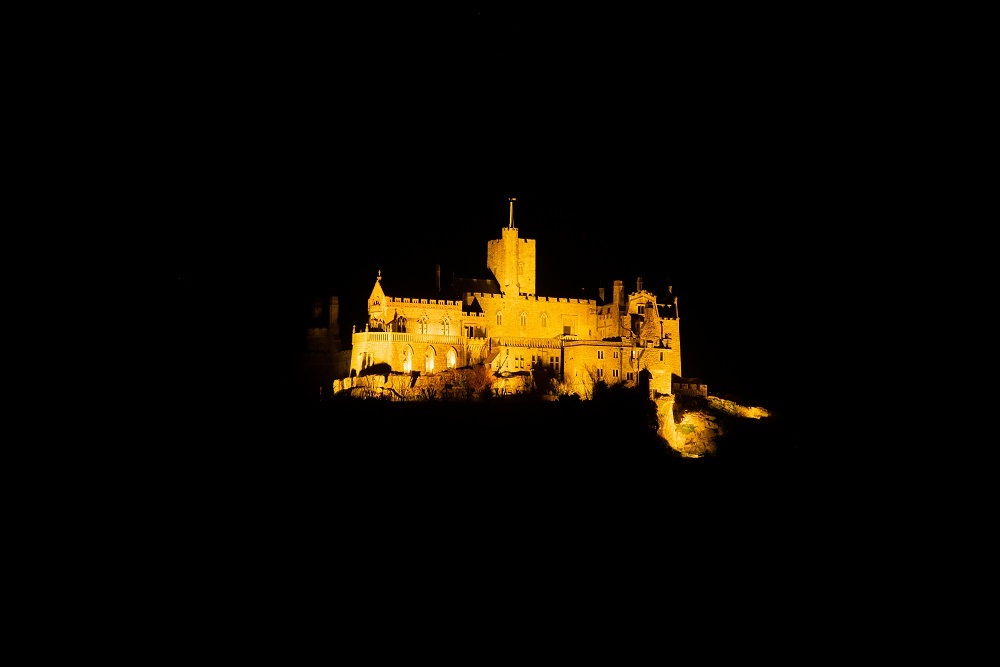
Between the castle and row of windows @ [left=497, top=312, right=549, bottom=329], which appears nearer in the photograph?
the castle

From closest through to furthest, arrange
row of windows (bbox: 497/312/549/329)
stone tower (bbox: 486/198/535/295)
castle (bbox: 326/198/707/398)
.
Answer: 1. castle (bbox: 326/198/707/398)
2. row of windows (bbox: 497/312/549/329)
3. stone tower (bbox: 486/198/535/295)

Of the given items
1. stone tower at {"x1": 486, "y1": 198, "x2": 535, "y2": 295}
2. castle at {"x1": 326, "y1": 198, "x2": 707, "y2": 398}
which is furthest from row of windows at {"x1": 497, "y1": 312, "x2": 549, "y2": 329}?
stone tower at {"x1": 486, "y1": 198, "x2": 535, "y2": 295}

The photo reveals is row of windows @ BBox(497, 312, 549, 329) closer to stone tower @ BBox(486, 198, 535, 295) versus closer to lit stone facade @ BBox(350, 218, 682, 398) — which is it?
lit stone facade @ BBox(350, 218, 682, 398)

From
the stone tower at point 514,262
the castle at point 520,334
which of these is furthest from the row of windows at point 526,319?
the stone tower at point 514,262

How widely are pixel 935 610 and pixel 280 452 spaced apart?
3045 cm

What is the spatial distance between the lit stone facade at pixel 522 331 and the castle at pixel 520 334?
0.15ft

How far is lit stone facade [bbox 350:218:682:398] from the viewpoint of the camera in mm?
54156

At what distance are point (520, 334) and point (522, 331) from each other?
0.18 meters

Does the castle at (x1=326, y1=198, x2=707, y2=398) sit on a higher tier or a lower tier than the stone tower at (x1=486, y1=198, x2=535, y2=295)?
lower

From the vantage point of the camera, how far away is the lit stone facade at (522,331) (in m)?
54.2

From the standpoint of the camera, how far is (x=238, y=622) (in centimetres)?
4466

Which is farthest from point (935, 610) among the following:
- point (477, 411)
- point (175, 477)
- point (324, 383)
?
point (175, 477)

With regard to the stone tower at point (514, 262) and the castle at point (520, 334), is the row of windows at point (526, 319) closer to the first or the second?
the castle at point (520, 334)

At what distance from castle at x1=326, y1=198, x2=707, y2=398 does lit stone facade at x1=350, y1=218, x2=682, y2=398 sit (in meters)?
0.05
